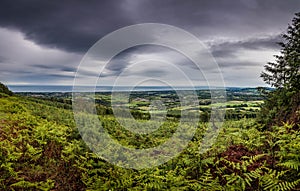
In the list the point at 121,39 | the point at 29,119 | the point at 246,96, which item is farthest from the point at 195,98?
the point at 246,96

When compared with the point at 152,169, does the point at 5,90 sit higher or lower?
higher

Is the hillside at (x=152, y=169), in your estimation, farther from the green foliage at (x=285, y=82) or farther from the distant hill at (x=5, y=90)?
the distant hill at (x=5, y=90)

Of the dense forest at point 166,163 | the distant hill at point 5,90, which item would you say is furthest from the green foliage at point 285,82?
the distant hill at point 5,90

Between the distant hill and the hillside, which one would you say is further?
A: the distant hill

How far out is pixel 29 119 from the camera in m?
13.8

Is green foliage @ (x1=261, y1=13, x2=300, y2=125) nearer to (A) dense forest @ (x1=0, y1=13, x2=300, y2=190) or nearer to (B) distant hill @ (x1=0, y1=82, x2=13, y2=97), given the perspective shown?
(A) dense forest @ (x1=0, y1=13, x2=300, y2=190)

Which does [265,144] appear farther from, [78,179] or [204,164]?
[78,179]

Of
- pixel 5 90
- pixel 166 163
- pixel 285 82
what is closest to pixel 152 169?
pixel 166 163

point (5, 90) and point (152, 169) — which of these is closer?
point (152, 169)

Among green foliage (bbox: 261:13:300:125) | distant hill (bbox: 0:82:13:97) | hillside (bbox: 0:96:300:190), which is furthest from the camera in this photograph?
distant hill (bbox: 0:82:13:97)

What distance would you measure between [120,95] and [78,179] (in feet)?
21.3

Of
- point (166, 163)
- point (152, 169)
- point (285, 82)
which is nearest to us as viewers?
point (152, 169)

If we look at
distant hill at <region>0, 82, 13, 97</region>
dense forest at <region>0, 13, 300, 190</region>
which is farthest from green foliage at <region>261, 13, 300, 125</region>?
distant hill at <region>0, 82, 13, 97</region>

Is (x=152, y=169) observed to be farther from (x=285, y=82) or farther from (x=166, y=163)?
(x=285, y=82)
